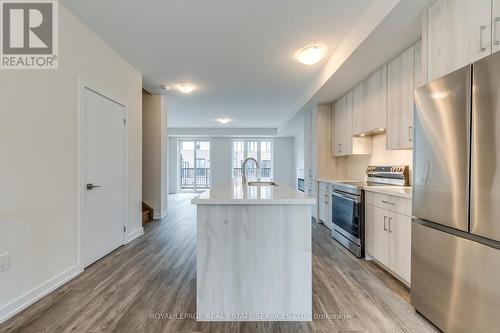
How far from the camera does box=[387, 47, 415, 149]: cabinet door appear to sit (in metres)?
2.55

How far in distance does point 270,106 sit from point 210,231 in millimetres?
4769

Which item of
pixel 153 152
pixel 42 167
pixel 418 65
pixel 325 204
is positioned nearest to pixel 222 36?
pixel 418 65

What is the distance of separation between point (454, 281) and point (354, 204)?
1.63 m

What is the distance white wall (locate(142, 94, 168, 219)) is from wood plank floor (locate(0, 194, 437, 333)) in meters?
1.95

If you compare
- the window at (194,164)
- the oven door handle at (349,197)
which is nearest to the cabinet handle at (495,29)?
the oven door handle at (349,197)

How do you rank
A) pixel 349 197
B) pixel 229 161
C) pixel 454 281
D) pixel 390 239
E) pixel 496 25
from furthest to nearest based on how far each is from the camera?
pixel 229 161
pixel 349 197
pixel 390 239
pixel 454 281
pixel 496 25

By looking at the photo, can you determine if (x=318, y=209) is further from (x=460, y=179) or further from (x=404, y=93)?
(x=460, y=179)

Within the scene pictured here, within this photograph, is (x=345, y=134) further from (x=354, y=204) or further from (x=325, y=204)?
(x=354, y=204)

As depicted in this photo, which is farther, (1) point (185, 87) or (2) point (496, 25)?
(1) point (185, 87)

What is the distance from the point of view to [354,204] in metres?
3.11

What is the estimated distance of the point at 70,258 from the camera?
7.86 ft

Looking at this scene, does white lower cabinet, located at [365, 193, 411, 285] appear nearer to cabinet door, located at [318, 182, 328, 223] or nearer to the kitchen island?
the kitchen island

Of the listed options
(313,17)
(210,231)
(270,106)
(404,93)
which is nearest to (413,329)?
(210,231)

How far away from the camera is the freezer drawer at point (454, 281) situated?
1.30 meters
